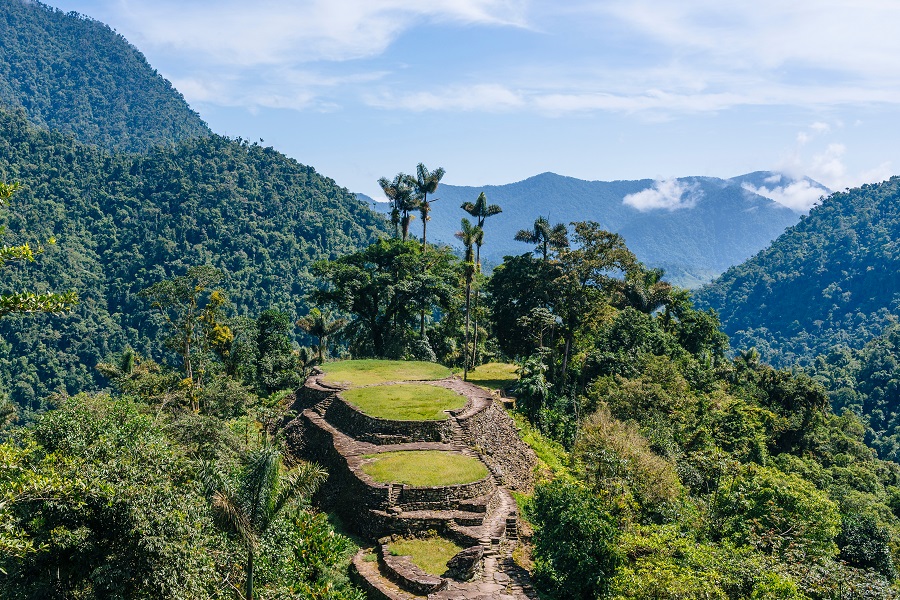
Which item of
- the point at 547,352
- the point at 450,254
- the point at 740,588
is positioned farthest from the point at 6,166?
the point at 740,588

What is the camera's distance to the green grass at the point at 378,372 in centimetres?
2934

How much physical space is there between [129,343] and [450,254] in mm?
50080

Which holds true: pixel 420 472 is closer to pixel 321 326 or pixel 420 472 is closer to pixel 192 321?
pixel 192 321

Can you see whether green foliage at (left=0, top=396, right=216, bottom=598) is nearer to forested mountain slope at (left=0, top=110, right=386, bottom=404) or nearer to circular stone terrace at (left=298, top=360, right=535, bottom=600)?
circular stone terrace at (left=298, top=360, right=535, bottom=600)

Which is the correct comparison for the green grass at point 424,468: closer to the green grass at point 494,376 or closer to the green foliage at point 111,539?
the green foliage at point 111,539

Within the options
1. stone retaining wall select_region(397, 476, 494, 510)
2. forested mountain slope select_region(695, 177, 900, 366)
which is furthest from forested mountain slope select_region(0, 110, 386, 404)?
forested mountain slope select_region(695, 177, 900, 366)

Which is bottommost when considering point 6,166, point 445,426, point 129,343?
point 129,343

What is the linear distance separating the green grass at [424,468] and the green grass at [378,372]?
23.7ft

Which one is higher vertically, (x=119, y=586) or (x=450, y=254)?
(x=450, y=254)

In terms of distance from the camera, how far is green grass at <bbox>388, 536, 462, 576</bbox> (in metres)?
17.1

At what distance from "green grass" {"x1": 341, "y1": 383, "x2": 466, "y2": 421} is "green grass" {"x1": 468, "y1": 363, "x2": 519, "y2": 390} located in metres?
9.15

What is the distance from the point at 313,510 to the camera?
68.3 feet

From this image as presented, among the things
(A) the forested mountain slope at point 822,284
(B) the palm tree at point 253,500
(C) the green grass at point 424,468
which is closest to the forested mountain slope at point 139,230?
(C) the green grass at point 424,468

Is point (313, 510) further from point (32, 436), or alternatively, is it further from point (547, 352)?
point (547, 352)
